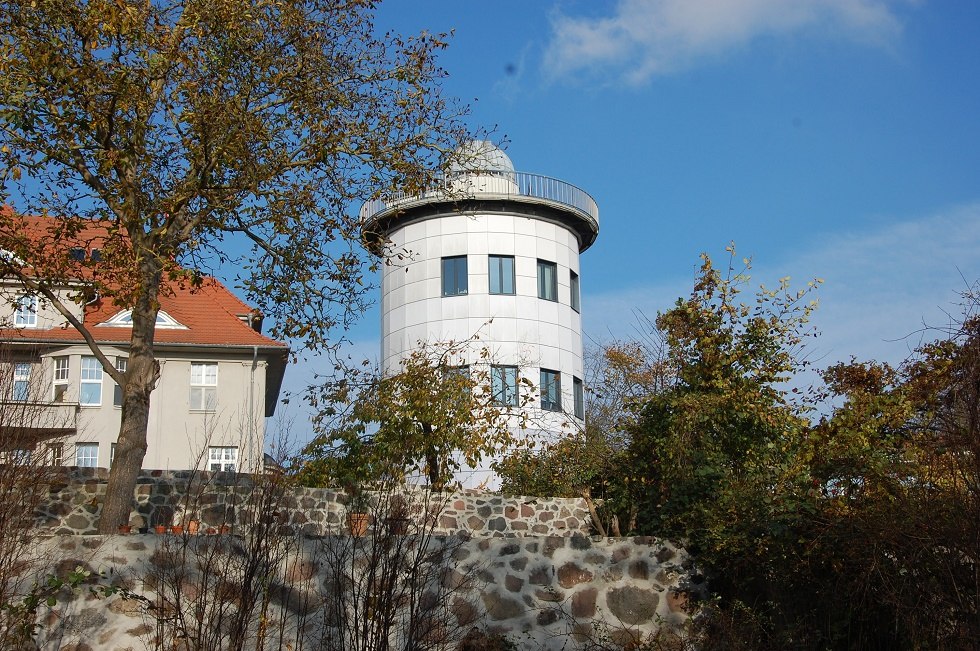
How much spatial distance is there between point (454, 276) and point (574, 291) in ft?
13.4

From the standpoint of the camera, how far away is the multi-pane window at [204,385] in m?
30.7

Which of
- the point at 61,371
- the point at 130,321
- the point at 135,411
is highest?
the point at 130,321

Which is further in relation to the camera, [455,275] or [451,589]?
[455,275]

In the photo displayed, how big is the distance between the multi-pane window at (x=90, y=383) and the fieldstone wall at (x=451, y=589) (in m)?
22.7

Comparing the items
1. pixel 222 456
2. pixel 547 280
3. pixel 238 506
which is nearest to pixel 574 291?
pixel 547 280

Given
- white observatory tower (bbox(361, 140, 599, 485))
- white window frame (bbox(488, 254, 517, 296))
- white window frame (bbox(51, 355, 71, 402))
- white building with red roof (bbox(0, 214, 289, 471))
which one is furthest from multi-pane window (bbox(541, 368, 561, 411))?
white window frame (bbox(51, 355, 71, 402))

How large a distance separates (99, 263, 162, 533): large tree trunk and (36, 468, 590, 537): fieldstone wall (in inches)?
30.2

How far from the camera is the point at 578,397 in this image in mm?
30719

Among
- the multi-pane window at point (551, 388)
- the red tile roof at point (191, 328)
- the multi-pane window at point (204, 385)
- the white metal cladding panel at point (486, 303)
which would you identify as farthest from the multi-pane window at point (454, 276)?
the multi-pane window at point (204, 385)

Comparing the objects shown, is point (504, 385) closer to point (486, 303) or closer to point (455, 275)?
point (486, 303)

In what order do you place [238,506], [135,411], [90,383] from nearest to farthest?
[135,411], [238,506], [90,383]

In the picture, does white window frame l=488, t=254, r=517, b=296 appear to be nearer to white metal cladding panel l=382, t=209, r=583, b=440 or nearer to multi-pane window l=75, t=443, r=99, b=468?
white metal cladding panel l=382, t=209, r=583, b=440

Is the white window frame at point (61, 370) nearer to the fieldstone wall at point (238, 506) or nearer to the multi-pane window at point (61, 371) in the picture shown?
the multi-pane window at point (61, 371)

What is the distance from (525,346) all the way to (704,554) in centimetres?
1926
